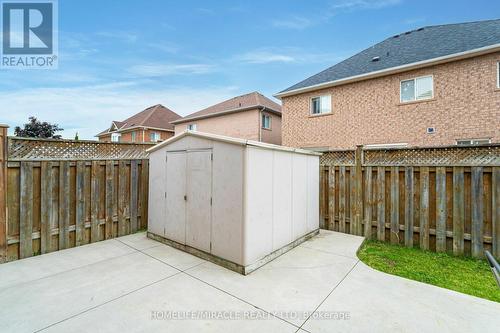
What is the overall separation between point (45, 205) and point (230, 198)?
3.89m

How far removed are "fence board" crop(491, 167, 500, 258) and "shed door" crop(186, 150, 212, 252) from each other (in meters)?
5.46

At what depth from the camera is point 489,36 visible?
343 inches

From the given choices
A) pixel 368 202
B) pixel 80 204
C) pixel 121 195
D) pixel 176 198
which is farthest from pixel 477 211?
pixel 80 204

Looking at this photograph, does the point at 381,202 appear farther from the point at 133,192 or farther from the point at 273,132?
the point at 273,132

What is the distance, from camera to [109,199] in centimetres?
562

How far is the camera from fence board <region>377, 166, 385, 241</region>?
5625 mm

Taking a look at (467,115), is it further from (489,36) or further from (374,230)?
(374,230)

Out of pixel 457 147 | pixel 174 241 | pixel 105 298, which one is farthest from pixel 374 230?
pixel 105 298

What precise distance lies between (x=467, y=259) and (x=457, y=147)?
7.46 feet

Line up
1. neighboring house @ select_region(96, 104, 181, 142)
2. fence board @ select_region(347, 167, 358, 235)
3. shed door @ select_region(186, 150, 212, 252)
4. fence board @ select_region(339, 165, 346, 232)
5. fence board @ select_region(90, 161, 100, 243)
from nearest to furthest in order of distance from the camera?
shed door @ select_region(186, 150, 212, 252) < fence board @ select_region(90, 161, 100, 243) < fence board @ select_region(347, 167, 358, 235) < fence board @ select_region(339, 165, 346, 232) < neighboring house @ select_region(96, 104, 181, 142)

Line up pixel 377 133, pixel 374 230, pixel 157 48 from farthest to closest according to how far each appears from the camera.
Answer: pixel 157 48 < pixel 377 133 < pixel 374 230

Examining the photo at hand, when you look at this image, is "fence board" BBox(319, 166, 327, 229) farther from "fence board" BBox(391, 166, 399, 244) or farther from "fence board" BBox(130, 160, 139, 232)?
"fence board" BBox(130, 160, 139, 232)

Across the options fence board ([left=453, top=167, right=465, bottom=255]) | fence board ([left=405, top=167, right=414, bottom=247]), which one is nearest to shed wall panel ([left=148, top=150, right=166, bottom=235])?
Result: fence board ([left=405, top=167, right=414, bottom=247])

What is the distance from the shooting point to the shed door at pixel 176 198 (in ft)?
16.0
